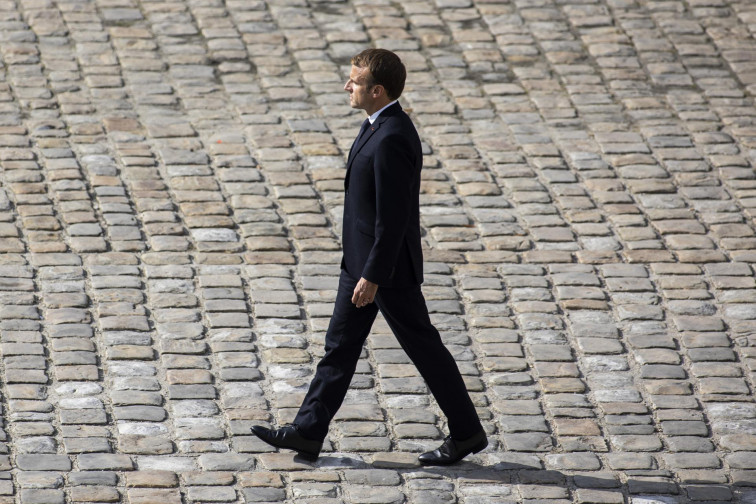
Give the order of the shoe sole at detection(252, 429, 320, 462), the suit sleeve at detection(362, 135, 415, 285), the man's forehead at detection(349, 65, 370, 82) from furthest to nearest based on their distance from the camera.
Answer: the shoe sole at detection(252, 429, 320, 462), the man's forehead at detection(349, 65, 370, 82), the suit sleeve at detection(362, 135, 415, 285)

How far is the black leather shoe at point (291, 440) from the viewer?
18.3ft

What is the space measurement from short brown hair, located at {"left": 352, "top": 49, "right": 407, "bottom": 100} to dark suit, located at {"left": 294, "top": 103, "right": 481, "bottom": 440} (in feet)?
0.38

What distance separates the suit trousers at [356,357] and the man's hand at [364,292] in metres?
0.13

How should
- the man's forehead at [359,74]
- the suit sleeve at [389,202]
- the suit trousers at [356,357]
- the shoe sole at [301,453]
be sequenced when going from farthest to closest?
the shoe sole at [301,453], the suit trousers at [356,357], the man's forehead at [359,74], the suit sleeve at [389,202]

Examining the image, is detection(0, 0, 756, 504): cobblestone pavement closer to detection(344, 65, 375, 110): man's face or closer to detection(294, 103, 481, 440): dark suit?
detection(294, 103, 481, 440): dark suit

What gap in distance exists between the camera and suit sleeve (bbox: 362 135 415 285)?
17.1 ft

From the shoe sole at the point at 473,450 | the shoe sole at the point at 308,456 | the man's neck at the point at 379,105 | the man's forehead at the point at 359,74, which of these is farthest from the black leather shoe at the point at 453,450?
the man's forehead at the point at 359,74

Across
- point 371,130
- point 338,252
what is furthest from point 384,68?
point 338,252

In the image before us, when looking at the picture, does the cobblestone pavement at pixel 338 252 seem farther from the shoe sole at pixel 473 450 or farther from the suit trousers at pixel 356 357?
the suit trousers at pixel 356 357

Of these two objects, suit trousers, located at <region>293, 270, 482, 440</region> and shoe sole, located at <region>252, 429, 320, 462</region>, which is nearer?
suit trousers, located at <region>293, 270, 482, 440</region>

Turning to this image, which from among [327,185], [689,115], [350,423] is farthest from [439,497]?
[689,115]

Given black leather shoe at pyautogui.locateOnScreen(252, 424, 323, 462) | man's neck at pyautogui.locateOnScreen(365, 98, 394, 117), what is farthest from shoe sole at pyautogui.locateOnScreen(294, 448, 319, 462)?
man's neck at pyautogui.locateOnScreen(365, 98, 394, 117)

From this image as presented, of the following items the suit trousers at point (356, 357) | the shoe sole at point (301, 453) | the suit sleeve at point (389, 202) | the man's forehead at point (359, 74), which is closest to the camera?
the suit sleeve at point (389, 202)

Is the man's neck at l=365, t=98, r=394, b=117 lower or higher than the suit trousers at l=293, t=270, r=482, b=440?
higher
